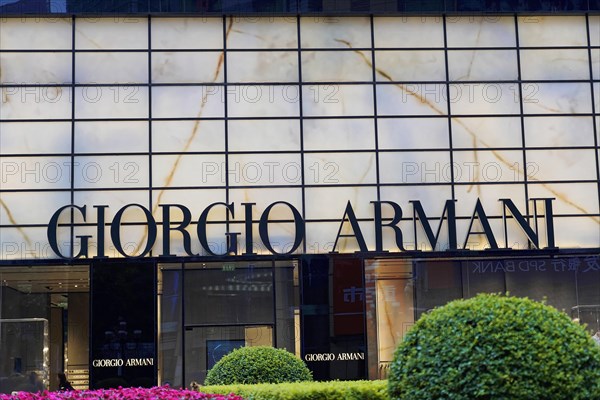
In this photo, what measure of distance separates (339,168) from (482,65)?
4.55 meters

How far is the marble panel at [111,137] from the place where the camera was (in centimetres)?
2606

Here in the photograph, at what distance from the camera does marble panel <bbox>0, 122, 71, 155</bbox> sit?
26.0 meters

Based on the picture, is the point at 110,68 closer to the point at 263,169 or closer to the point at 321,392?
the point at 263,169

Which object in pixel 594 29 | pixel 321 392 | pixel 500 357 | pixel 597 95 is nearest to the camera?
pixel 500 357

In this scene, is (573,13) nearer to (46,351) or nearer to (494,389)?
(46,351)

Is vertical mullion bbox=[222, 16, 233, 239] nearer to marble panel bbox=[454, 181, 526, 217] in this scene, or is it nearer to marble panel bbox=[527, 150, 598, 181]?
marble panel bbox=[454, 181, 526, 217]

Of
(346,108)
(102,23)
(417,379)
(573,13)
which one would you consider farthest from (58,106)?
(417,379)

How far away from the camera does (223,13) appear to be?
26.6 meters

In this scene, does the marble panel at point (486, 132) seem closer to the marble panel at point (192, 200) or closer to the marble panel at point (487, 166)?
the marble panel at point (487, 166)

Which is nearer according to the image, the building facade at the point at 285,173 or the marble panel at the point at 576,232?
the building facade at the point at 285,173

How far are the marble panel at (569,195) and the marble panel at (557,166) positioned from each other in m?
0.18

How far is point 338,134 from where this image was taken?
1041 inches

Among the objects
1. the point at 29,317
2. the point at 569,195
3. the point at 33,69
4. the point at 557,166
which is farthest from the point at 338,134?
the point at 29,317

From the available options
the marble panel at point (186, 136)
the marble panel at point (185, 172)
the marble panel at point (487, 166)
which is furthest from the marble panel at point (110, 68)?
the marble panel at point (487, 166)
